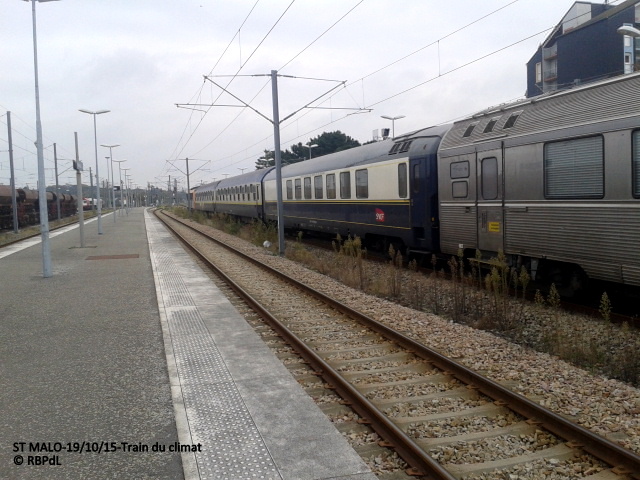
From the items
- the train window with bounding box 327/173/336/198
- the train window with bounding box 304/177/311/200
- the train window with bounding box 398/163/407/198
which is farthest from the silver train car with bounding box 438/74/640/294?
the train window with bounding box 304/177/311/200

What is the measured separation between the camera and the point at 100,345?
7.61 meters

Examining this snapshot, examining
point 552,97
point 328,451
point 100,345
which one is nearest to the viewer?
point 328,451

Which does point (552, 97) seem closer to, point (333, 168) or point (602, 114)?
point (602, 114)

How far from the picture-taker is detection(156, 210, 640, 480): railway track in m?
4.03

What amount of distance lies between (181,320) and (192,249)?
13005 millimetres

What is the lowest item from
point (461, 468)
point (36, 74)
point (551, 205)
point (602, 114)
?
point (461, 468)

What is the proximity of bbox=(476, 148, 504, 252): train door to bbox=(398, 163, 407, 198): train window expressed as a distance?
2949 millimetres

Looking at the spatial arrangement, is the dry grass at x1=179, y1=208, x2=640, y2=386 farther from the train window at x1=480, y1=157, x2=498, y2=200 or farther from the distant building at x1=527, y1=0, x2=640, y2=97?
the distant building at x1=527, y1=0, x2=640, y2=97

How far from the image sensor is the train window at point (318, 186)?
65.4ft

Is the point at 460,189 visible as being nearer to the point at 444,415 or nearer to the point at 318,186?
the point at 444,415

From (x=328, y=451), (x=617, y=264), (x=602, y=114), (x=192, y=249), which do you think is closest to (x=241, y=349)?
(x=328, y=451)

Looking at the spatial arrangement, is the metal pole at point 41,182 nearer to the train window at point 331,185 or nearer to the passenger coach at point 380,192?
the passenger coach at point 380,192

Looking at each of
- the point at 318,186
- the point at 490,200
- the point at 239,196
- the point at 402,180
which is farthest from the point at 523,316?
the point at 239,196

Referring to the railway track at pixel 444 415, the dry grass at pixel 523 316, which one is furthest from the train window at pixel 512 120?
the railway track at pixel 444 415
